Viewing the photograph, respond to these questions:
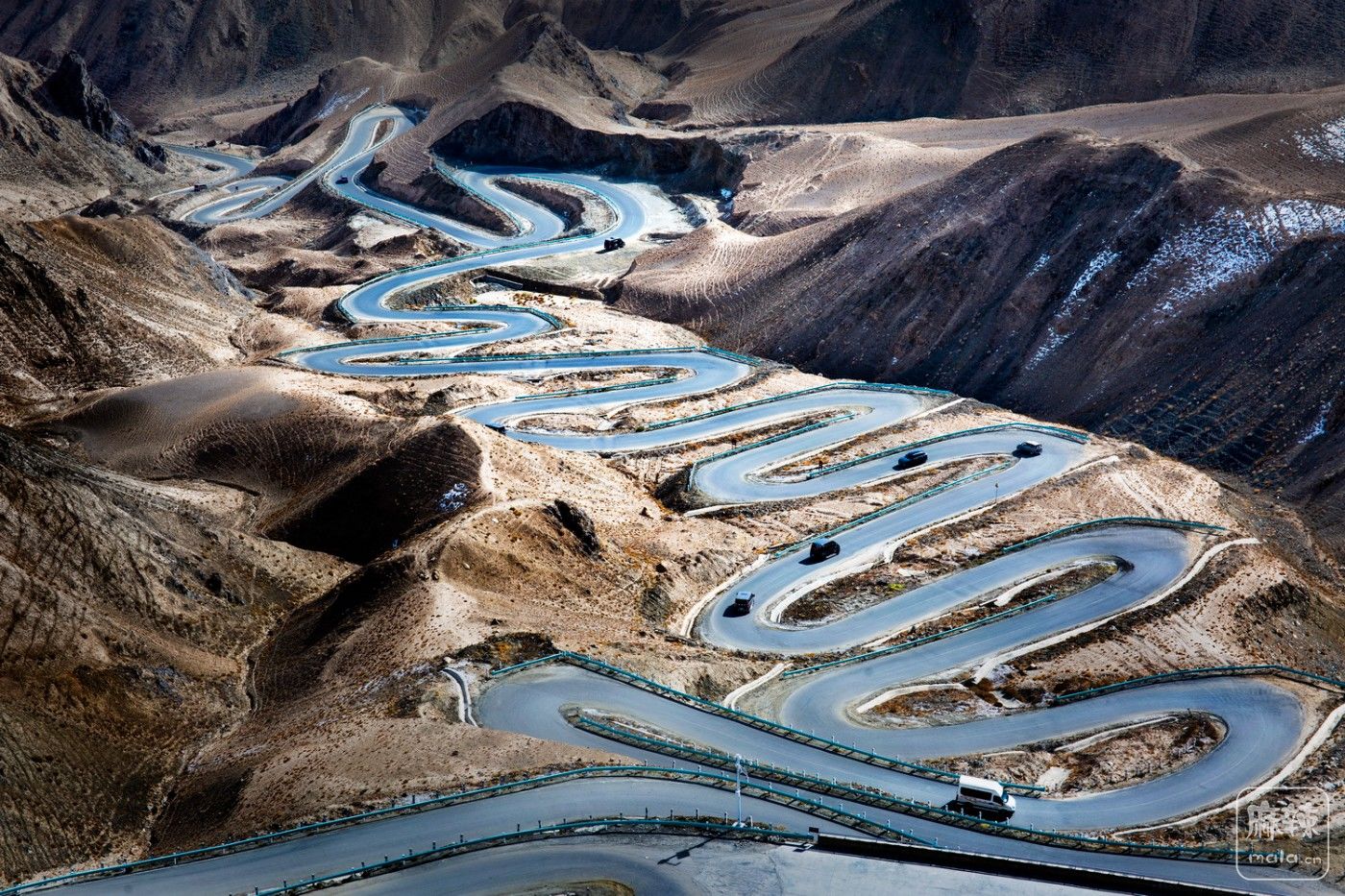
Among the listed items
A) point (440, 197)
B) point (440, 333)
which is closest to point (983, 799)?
point (440, 333)

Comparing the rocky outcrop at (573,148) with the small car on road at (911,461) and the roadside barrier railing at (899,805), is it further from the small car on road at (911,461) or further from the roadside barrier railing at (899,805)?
the roadside barrier railing at (899,805)

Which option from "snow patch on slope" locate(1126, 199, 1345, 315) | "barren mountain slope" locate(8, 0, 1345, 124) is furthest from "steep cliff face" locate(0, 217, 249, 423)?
"barren mountain slope" locate(8, 0, 1345, 124)

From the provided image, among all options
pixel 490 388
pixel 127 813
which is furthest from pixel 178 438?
pixel 127 813

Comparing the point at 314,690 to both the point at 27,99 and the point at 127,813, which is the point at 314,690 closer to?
the point at 127,813

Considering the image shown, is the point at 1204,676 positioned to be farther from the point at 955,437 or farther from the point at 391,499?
the point at 391,499

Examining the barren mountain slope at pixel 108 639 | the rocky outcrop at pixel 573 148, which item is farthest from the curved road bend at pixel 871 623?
the rocky outcrop at pixel 573 148

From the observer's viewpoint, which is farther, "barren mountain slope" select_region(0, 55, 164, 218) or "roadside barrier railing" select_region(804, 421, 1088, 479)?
"barren mountain slope" select_region(0, 55, 164, 218)

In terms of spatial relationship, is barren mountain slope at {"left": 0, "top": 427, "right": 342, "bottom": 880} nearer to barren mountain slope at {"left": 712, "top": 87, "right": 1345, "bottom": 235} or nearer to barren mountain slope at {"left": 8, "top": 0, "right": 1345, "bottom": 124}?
barren mountain slope at {"left": 712, "top": 87, "right": 1345, "bottom": 235}
